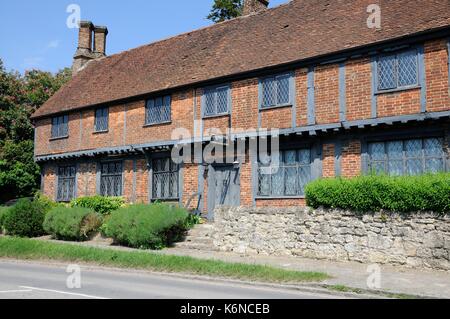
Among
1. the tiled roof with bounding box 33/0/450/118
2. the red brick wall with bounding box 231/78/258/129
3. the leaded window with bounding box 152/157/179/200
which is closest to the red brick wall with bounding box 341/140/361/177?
the tiled roof with bounding box 33/0/450/118

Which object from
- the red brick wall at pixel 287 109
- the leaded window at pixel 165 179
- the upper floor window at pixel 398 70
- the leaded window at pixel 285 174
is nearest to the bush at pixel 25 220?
the red brick wall at pixel 287 109

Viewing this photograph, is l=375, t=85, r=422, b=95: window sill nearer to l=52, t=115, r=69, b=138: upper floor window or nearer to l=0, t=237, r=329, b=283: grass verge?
l=0, t=237, r=329, b=283: grass verge

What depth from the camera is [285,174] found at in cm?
1775

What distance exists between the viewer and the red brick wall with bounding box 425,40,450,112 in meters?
14.3

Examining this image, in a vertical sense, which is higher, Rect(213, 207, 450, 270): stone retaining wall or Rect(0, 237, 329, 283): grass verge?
Rect(213, 207, 450, 270): stone retaining wall

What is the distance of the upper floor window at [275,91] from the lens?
17641mm

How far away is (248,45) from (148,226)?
8.70 metres

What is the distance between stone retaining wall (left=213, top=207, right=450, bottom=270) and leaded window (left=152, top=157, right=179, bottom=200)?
505cm

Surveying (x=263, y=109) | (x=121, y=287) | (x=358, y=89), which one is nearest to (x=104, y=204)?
(x=263, y=109)

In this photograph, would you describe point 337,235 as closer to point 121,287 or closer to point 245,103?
point 121,287

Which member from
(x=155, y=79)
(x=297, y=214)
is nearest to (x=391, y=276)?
(x=297, y=214)

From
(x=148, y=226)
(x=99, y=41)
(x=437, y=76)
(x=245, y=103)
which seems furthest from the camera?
(x=99, y=41)

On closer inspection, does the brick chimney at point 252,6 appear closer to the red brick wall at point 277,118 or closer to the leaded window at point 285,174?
the red brick wall at point 277,118
